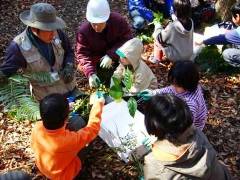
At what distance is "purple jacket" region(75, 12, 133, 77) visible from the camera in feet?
16.1

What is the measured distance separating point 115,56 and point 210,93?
1464 millimetres

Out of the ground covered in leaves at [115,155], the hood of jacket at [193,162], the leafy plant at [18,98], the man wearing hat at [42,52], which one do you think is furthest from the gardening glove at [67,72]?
the hood of jacket at [193,162]

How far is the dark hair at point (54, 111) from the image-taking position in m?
3.15

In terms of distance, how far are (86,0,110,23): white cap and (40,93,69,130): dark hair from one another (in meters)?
1.68

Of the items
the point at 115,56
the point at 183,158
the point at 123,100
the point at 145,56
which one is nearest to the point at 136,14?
the point at 145,56

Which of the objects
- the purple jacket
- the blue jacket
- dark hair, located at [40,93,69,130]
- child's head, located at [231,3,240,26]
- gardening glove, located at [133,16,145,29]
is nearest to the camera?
dark hair, located at [40,93,69,130]

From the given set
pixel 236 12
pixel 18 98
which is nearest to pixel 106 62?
pixel 18 98

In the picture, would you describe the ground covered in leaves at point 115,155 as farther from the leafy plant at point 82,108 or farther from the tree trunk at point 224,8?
the tree trunk at point 224,8

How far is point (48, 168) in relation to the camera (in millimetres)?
3434

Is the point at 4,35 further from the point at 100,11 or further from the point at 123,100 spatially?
the point at 123,100

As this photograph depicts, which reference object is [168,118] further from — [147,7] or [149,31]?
[147,7]

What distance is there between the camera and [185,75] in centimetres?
357

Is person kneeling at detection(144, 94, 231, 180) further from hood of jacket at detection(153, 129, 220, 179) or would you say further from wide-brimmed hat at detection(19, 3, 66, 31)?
wide-brimmed hat at detection(19, 3, 66, 31)

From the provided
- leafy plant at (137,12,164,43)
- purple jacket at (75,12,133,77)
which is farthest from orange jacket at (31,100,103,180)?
leafy plant at (137,12,164,43)
